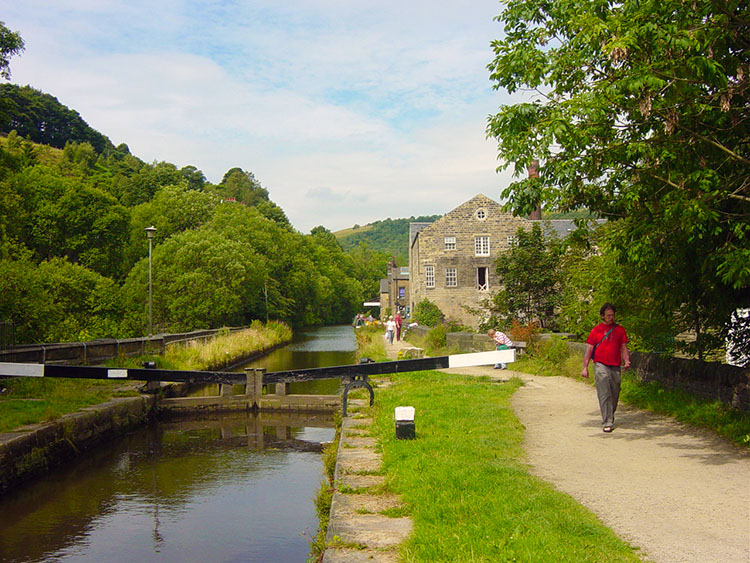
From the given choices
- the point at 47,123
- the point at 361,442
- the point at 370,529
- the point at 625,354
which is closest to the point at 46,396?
the point at 361,442

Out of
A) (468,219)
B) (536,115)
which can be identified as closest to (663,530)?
(536,115)

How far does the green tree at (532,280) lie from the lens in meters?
25.8

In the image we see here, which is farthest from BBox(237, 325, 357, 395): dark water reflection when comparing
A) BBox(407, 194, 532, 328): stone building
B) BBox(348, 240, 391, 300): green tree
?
BBox(348, 240, 391, 300): green tree

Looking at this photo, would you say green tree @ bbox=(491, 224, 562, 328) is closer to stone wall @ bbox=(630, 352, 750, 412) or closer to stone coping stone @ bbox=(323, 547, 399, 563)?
stone wall @ bbox=(630, 352, 750, 412)

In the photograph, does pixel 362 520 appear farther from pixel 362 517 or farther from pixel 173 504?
pixel 173 504

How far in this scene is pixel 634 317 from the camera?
1330 cm

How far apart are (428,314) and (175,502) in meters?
34.4

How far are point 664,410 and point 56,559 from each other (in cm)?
867

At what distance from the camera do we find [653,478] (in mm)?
6715

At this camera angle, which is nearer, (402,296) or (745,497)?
(745,497)

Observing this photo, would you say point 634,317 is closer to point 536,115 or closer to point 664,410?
point 664,410

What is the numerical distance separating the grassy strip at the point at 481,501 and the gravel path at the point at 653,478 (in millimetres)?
277

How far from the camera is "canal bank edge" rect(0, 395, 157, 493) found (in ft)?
33.7

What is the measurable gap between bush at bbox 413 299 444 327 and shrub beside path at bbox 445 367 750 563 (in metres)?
31.9
